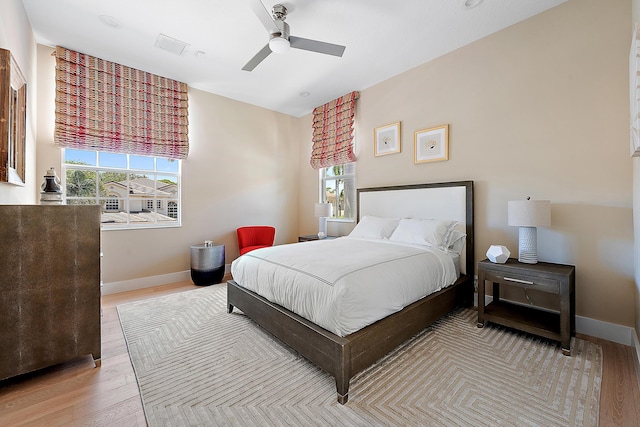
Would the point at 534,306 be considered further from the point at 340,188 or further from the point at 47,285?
the point at 47,285

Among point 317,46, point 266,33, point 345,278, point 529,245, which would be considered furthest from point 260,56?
point 529,245

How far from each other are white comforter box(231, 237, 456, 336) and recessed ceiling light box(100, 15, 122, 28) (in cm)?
275

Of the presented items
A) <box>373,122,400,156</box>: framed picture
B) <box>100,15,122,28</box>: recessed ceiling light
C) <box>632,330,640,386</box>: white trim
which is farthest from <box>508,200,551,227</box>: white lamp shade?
<box>100,15,122,28</box>: recessed ceiling light

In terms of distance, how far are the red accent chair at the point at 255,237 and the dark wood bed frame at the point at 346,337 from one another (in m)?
1.69

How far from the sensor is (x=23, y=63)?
248cm

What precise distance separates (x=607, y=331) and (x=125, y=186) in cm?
562

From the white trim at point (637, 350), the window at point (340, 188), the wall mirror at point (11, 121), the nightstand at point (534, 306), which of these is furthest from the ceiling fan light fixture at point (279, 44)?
the white trim at point (637, 350)

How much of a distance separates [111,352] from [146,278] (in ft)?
6.18

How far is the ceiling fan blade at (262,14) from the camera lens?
213 cm

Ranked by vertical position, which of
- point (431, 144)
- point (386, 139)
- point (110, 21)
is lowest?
point (431, 144)

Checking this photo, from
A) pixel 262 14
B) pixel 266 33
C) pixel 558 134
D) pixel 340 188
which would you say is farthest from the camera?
pixel 340 188

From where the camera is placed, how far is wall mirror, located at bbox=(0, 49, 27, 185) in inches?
68.4

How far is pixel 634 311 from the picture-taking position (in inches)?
85.8

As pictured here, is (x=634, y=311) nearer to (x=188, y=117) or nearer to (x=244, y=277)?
(x=244, y=277)
